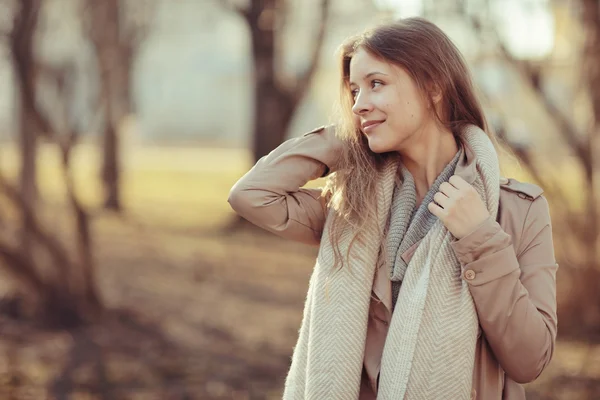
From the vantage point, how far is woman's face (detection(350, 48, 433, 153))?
84.8 inches

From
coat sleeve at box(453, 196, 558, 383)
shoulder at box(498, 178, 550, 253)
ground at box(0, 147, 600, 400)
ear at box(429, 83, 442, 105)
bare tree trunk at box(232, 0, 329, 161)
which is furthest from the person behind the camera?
bare tree trunk at box(232, 0, 329, 161)

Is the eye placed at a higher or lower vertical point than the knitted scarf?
higher

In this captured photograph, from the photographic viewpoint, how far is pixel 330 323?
2.17m

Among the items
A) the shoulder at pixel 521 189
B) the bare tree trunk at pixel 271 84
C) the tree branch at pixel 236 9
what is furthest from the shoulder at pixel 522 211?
the bare tree trunk at pixel 271 84

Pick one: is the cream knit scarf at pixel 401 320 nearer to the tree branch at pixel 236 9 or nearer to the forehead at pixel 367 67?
the forehead at pixel 367 67

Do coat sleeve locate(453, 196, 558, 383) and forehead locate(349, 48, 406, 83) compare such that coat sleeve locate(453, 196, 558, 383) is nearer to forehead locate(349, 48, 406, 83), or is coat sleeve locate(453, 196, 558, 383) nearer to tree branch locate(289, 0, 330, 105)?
forehead locate(349, 48, 406, 83)

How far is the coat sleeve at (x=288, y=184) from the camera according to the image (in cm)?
233

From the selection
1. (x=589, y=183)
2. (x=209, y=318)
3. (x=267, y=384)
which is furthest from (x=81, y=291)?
(x=589, y=183)

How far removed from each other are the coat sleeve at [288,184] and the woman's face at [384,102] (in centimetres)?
21

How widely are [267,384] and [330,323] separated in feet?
11.3

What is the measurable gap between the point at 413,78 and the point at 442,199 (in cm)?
37

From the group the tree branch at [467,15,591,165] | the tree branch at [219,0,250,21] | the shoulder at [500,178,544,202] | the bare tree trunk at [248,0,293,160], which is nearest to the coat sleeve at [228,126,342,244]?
the shoulder at [500,178,544,202]

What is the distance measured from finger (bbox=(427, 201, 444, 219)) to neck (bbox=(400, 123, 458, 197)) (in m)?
0.21

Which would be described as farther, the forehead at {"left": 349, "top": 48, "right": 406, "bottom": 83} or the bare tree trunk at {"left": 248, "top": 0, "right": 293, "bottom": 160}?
the bare tree trunk at {"left": 248, "top": 0, "right": 293, "bottom": 160}
